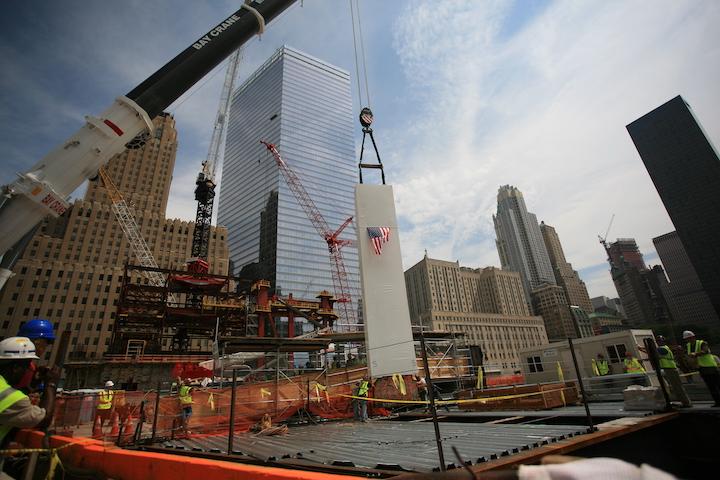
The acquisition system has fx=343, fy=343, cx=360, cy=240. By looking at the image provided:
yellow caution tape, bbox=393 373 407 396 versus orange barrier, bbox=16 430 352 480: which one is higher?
yellow caution tape, bbox=393 373 407 396

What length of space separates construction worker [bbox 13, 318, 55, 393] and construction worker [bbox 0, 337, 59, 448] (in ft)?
0.75

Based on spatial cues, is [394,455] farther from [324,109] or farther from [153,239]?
[324,109]

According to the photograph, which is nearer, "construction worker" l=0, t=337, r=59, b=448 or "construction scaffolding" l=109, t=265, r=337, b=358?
"construction worker" l=0, t=337, r=59, b=448

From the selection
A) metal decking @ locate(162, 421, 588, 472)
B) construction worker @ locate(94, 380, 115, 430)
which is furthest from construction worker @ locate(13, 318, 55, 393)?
construction worker @ locate(94, 380, 115, 430)

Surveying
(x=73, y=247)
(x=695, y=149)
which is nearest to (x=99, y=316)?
(x=73, y=247)

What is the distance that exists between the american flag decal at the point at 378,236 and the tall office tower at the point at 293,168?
98.1m

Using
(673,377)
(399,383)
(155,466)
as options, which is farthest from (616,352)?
(155,466)

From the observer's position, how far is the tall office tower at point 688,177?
5261 inches

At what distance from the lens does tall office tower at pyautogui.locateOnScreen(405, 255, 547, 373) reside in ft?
404

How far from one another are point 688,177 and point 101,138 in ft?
634

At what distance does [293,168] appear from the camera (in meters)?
129

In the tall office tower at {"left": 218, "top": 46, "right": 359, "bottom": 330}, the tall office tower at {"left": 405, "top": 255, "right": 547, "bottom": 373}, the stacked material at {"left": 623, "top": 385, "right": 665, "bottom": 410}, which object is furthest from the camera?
the tall office tower at {"left": 405, "top": 255, "right": 547, "bottom": 373}

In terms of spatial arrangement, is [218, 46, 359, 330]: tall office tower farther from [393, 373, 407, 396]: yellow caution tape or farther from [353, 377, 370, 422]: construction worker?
[353, 377, 370, 422]: construction worker

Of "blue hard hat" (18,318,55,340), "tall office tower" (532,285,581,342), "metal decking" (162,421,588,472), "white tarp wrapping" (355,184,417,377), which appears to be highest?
"tall office tower" (532,285,581,342)
